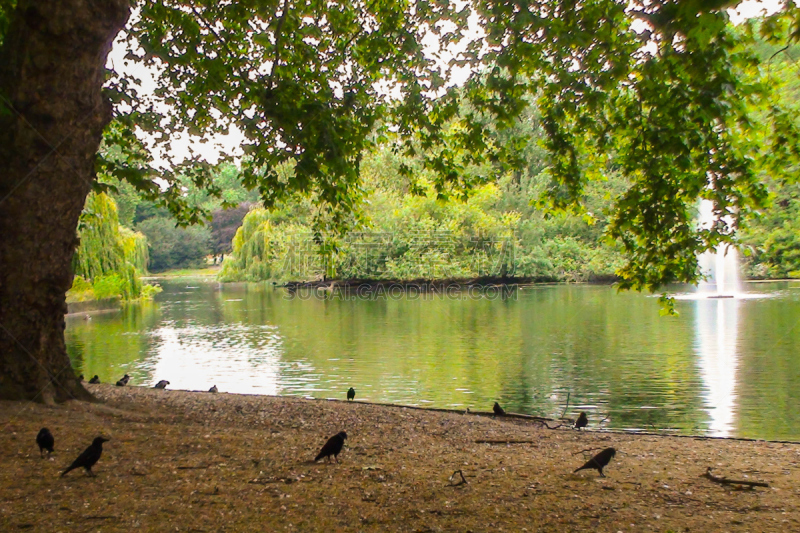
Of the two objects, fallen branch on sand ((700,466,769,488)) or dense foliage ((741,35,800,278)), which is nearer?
fallen branch on sand ((700,466,769,488))

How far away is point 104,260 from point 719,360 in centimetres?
2436

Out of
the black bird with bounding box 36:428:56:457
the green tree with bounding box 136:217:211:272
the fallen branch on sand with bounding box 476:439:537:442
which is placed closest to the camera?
the black bird with bounding box 36:428:56:457

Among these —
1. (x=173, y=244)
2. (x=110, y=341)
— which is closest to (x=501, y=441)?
(x=110, y=341)

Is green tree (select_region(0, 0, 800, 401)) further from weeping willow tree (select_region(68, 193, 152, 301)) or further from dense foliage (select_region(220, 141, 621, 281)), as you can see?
dense foliage (select_region(220, 141, 621, 281))

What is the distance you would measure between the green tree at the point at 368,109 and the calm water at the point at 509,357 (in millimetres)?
4202

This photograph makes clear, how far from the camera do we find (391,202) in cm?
4469

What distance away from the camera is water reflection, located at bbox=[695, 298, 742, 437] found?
10.3 m

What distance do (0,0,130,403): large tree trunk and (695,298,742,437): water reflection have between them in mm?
8872

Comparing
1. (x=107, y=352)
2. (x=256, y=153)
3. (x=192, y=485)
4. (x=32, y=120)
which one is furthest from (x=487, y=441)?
(x=107, y=352)

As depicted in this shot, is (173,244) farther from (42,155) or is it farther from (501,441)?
(501,441)

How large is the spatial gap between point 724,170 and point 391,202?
38359 millimetres

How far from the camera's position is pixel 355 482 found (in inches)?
185

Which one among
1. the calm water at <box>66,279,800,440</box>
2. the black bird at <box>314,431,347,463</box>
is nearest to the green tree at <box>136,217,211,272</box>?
the calm water at <box>66,279,800,440</box>

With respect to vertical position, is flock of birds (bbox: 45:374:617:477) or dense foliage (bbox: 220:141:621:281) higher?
dense foliage (bbox: 220:141:621:281)
